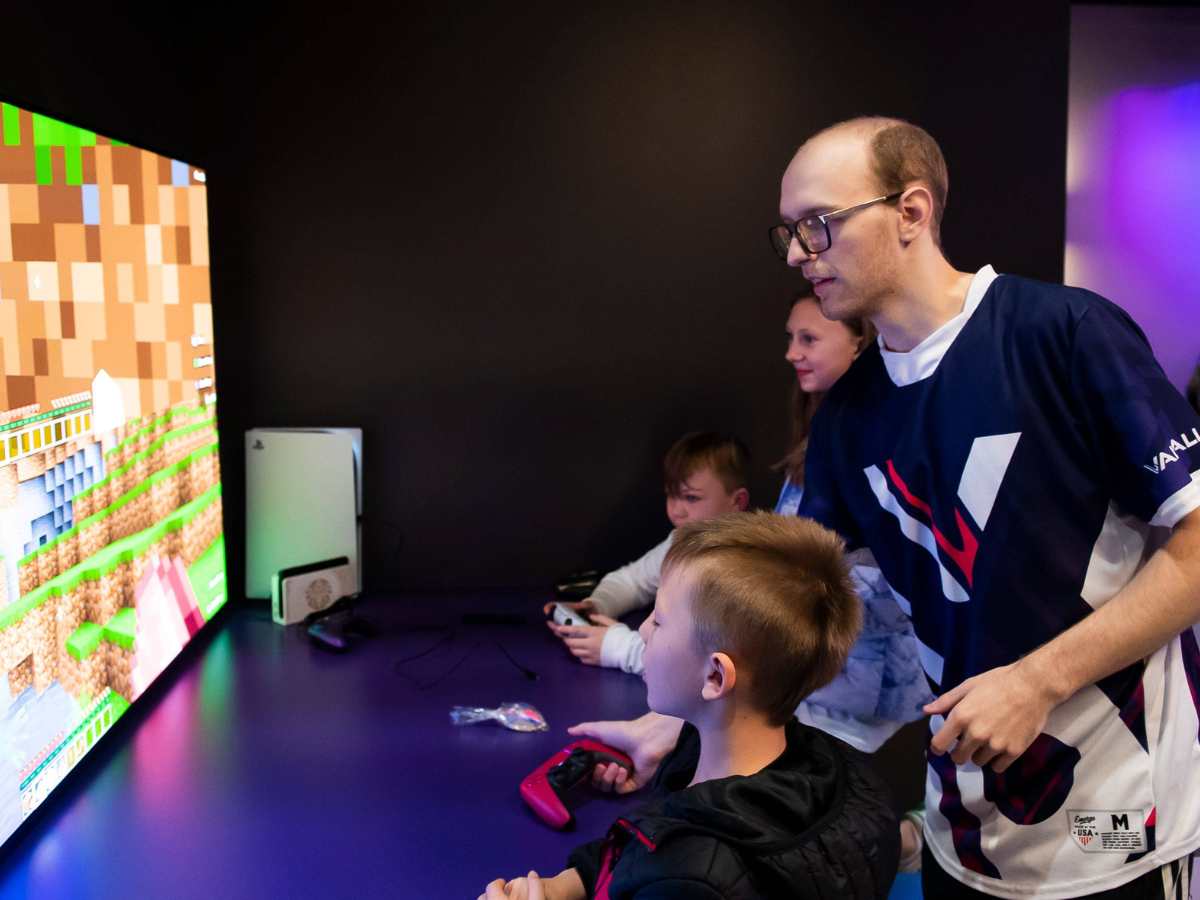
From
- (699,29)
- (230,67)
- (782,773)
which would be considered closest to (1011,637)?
(782,773)

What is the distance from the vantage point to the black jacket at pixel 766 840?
1.00m

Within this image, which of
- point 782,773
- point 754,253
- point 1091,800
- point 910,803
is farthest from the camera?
point 754,253

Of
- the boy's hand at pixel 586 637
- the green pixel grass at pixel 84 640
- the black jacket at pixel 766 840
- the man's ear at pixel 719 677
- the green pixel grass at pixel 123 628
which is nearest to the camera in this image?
the black jacket at pixel 766 840

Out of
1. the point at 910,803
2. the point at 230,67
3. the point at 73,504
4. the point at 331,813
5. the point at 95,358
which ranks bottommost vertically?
the point at 910,803

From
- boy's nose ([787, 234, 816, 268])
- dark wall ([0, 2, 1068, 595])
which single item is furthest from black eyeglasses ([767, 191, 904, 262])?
dark wall ([0, 2, 1068, 595])

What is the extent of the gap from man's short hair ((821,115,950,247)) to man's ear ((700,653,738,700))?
2.00ft

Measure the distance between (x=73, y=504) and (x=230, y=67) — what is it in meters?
1.33

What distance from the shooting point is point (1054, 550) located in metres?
1.19

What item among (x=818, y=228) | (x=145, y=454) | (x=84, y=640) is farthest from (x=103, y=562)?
(x=818, y=228)

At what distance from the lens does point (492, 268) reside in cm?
250

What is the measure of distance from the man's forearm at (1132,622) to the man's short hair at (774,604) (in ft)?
0.69

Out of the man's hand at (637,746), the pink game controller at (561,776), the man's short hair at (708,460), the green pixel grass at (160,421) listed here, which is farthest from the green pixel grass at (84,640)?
the man's short hair at (708,460)

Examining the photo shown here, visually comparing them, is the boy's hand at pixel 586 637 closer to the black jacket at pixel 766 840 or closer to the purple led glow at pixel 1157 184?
the black jacket at pixel 766 840

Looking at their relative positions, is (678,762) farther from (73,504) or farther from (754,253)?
(754,253)
